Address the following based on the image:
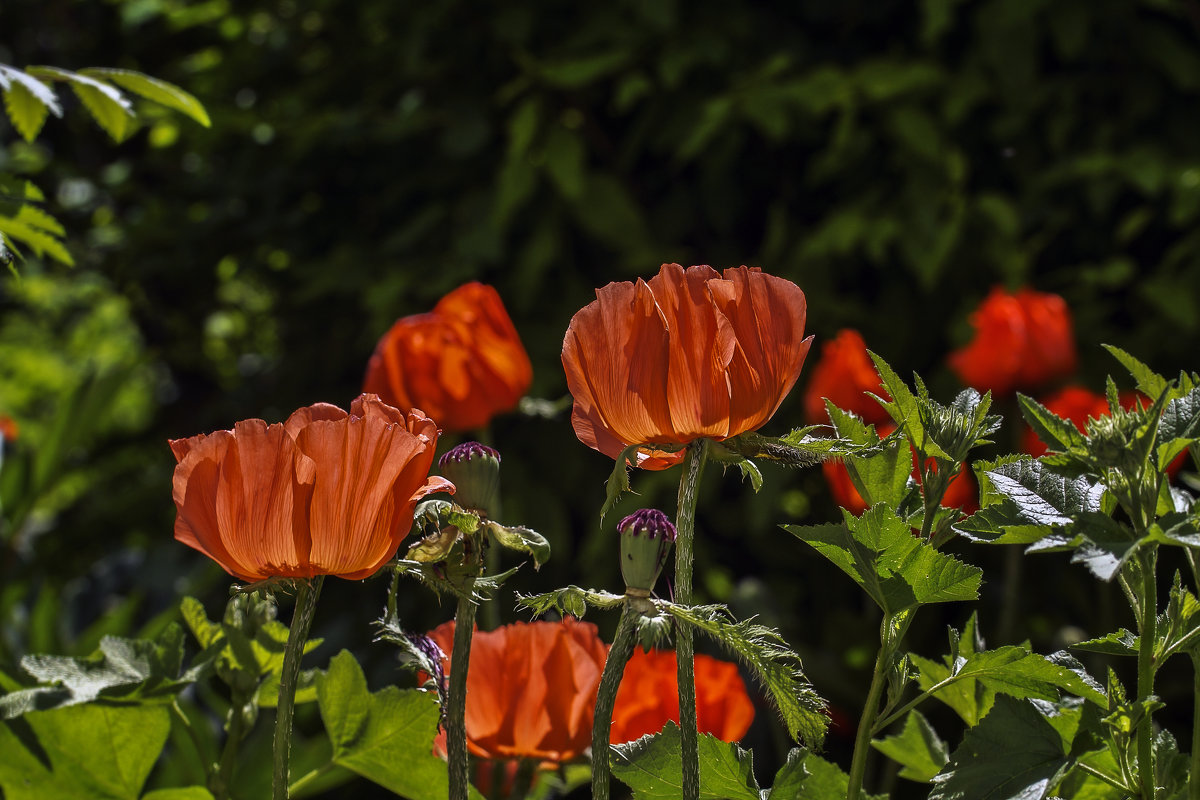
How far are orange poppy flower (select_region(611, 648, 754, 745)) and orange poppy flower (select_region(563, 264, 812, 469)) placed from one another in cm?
21

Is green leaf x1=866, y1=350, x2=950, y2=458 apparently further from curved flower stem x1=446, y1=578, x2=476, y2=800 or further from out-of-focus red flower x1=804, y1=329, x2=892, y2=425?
out-of-focus red flower x1=804, y1=329, x2=892, y2=425

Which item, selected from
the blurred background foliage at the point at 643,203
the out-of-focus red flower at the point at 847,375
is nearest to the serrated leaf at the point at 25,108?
the out-of-focus red flower at the point at 847,375

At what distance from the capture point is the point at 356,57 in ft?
8.78

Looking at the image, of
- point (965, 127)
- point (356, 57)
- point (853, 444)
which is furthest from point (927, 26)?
point (853, 444)

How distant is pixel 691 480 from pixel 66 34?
10.3 ft

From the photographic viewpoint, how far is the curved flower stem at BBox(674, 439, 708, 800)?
1.34ft

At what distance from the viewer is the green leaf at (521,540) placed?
44 centimetres

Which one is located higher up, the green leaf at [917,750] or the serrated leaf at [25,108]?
the serrated leaf at [25,108]

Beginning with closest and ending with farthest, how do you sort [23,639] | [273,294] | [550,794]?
[550,794], [23,639], [273,294]

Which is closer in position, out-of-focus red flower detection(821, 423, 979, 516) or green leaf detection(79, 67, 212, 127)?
green leaf detection(79, 67, 212, 127)

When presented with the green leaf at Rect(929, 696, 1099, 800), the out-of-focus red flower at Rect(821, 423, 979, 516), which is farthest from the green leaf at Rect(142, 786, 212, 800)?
the out-of-focus red flower at Rect(821, 423, 979, 516)

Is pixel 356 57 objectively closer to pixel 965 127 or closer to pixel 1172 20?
pixel 965 127

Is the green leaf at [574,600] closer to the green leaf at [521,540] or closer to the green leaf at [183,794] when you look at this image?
the green leaf at [521,540]

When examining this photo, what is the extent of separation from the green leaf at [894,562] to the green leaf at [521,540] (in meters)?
0.09
